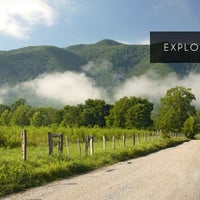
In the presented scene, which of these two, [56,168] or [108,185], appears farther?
[56,168]

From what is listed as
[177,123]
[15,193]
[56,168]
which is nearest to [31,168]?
[56,168]

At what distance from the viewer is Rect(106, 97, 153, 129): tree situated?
116m

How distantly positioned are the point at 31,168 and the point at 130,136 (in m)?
55.9

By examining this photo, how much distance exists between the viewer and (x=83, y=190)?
13.4m

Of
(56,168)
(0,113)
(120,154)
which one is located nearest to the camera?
(56,168)

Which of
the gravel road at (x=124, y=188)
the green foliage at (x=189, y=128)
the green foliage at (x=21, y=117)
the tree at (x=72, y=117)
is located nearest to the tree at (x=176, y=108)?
the green foliage at (x=189, y=128)

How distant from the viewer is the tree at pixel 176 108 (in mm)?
114312

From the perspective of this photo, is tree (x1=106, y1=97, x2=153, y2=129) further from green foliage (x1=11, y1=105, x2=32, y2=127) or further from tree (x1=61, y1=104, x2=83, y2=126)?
green foliage (x1=11, y1=105, x2=32, y2=127)

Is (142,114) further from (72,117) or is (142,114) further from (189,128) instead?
(72,117)

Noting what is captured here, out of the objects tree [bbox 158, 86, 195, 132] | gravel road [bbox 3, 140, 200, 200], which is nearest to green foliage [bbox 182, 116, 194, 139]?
tree [bbox 158, 86, 195, 132]

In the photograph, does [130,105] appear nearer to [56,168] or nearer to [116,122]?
[116,122]

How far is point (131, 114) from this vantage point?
117062 millimetres

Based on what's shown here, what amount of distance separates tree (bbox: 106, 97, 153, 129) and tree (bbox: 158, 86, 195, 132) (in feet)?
14.0

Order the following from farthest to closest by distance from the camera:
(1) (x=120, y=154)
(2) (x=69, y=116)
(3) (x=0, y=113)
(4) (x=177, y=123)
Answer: (3) (x=0, y=113) < (2) (x=69, y=116) < (4) (x=177, y=123) < (1) (x=120, y=154)
